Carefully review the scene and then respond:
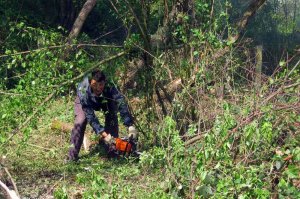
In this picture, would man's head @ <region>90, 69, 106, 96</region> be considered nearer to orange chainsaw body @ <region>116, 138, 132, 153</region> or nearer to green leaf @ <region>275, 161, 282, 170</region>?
orange chainsaw body @ <region>116, 138, 132, 153</region>

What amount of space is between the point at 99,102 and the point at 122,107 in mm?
313

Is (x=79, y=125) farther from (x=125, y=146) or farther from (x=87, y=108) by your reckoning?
(x=125, y=146)

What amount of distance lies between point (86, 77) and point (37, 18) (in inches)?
298

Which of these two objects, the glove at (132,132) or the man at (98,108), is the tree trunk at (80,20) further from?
the glove at (132,132)

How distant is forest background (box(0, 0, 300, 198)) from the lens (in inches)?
208

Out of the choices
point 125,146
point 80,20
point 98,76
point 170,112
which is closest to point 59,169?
point 125,146

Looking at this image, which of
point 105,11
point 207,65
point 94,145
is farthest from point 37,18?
point 207,65

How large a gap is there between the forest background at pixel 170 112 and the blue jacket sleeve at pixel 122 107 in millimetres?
220

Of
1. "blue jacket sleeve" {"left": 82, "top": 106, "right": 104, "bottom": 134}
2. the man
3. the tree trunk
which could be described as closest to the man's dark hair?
the man

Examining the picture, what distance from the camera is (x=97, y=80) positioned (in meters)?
8.20

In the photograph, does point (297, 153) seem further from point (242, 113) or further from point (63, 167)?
point (63, 167)

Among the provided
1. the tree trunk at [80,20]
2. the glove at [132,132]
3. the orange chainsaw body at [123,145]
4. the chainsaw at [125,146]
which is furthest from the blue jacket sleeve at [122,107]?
the tree trunk at [80,20]

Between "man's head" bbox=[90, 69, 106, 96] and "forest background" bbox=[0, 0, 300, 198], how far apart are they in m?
0.13

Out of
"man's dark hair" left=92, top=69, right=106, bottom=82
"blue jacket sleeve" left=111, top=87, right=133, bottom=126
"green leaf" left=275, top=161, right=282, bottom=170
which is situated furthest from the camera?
"blue jacket sleeve" left=111, top=87, right=133, bottom=126
